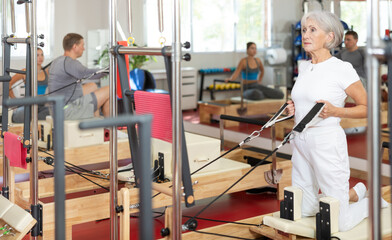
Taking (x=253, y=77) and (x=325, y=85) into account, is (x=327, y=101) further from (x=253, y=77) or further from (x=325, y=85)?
(x=253, y=77)

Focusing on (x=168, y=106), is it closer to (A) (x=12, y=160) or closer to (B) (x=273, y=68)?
(A) (x=12, y=160)

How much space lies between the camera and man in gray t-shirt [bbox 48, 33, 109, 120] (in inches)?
232

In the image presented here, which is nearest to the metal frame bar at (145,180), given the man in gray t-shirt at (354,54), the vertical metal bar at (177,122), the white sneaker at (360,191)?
the vertical metal bar at (177,122)

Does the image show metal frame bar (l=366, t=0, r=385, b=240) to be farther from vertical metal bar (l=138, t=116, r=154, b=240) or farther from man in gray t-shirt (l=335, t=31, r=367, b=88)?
man in gray t-shirt (l=335, t=31, r=367, b=88)


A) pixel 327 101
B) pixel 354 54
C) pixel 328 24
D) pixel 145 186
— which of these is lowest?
pixel 145 186

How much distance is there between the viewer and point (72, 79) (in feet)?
19.6

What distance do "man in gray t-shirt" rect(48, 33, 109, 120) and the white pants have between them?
302 centimetres

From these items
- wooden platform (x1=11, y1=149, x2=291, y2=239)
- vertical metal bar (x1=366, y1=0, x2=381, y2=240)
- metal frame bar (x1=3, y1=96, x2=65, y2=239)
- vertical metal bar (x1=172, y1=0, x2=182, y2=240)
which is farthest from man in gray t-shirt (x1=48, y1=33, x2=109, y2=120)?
vertical metal bar (x1=366, y1=0, x2=381, y2=240)

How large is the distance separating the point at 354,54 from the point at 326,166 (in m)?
2.51

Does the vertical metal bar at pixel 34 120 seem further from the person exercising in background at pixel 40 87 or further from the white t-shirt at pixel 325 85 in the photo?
the person exercising in background at pixel 40 87

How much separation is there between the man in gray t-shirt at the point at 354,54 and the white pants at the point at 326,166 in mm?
2290

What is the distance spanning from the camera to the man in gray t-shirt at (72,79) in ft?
19.3

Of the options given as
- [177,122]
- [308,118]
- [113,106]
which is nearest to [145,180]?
[177,122]

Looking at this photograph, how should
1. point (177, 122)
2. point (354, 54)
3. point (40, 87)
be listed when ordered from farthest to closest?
point (40, 87), point (354, 54), point (177, 122)
